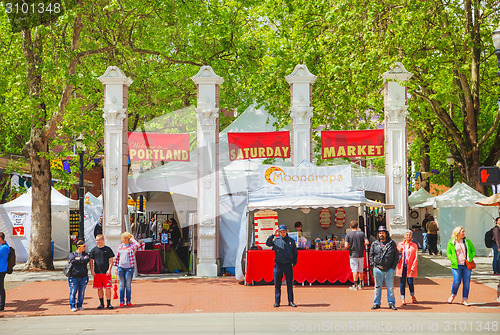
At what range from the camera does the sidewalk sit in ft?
44.7

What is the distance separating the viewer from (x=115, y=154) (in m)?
20.7

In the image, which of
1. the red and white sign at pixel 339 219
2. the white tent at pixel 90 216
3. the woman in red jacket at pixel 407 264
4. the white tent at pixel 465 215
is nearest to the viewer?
the woman in red jacket at pixel 407 264

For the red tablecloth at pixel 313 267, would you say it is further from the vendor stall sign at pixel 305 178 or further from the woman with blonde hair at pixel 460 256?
the woman with blonde hair at pixel 460 256

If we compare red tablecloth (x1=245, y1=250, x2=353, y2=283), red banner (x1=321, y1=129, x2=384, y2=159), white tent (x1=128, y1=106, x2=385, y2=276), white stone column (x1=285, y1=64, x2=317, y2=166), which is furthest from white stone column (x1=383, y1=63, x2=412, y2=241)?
red tablecloth (x1=245, y1=250, x2=353, y2=283)

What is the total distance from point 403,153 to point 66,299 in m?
11.2

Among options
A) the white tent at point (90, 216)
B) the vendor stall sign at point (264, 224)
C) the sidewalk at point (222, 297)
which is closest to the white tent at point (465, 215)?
the sidewalk at point (222, 297)

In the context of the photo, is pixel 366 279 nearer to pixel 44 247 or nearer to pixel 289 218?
pixel 289 218

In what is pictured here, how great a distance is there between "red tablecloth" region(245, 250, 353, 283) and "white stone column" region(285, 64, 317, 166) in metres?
3.73

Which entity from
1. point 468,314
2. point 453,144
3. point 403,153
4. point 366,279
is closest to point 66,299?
point 366,279

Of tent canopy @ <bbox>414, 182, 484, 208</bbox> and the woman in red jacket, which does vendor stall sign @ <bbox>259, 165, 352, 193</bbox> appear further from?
tent canopy @ <bbox>414, 182, 484, 208</bbox>

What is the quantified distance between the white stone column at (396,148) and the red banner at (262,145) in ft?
10.9

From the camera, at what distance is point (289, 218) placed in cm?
2139

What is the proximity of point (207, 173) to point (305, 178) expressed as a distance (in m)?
3.59

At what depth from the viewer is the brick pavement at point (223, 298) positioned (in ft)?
44.8
